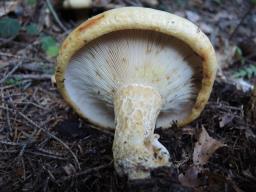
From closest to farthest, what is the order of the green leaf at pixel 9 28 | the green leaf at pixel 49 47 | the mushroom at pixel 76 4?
the green leaf at pixel 49 47
the green leaf at pixel 9 28
the mushroom at pixel 76 4

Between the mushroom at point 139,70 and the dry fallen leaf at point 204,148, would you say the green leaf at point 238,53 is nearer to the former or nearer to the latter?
the mushroom at point 139,70

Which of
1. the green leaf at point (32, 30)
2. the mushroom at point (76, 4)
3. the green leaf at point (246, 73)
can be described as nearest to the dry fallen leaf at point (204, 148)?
the green leaf at point (246, 73)

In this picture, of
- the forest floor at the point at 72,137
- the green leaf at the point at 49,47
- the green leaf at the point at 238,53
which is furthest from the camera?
the green leaf at the point at 238,53

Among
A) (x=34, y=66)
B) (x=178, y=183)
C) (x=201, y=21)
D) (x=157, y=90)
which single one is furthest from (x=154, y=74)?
(x=201, y=21)

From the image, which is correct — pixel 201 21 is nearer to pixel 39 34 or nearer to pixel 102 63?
pixel 39 34

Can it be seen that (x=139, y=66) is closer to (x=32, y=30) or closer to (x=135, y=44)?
(x=135, y=44)

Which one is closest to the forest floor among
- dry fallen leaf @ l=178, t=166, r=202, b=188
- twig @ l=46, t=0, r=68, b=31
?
dry fallen leaf @ l=178, t=166, r=202, b=188

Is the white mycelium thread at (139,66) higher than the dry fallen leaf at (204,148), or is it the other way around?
→ the white mycelium thread at (139,66)

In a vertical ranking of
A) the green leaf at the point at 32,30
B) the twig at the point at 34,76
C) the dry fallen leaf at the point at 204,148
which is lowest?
the twig at the point at 34,76

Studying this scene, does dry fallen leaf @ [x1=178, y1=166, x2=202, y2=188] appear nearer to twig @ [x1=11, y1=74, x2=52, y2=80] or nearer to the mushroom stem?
the mushroom stem
